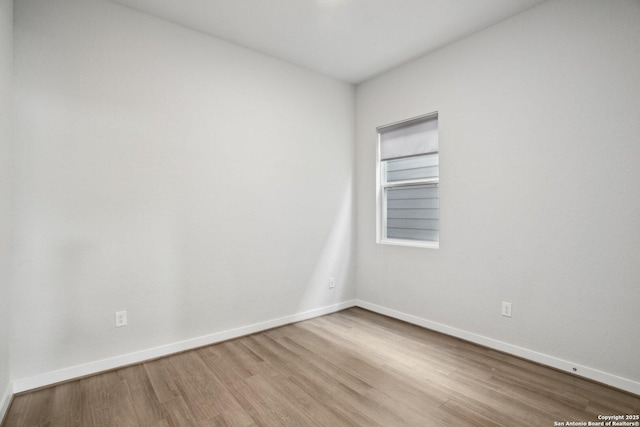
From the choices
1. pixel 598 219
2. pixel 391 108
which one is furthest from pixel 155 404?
pixel 391 108

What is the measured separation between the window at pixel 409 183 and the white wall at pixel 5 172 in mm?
3244

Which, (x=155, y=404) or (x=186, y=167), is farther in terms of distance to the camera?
(x=186, y=167)

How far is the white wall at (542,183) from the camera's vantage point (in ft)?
7.02

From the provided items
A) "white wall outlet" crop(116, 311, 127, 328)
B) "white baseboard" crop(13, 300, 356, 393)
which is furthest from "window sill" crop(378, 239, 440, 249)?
"white wall outlet" crop(116, 311, 127, 328)

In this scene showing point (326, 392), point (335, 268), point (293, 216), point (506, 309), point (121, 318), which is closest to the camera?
point (326, 392)

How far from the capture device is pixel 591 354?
89.0 inches

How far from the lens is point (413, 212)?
3.56 meters

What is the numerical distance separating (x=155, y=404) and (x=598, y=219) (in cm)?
323

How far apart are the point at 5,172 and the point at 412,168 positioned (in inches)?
134

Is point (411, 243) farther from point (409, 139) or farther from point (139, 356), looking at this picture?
point (139, 356)

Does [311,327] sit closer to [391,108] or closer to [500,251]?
[500,251]

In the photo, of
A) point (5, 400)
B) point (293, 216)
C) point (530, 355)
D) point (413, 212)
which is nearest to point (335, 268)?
point (293, 216)

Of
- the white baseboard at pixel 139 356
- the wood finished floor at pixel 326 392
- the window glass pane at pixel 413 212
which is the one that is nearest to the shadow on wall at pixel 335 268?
the white baseboard at pixel 139 356

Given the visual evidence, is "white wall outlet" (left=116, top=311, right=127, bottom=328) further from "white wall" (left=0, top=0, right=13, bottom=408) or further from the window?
the window
